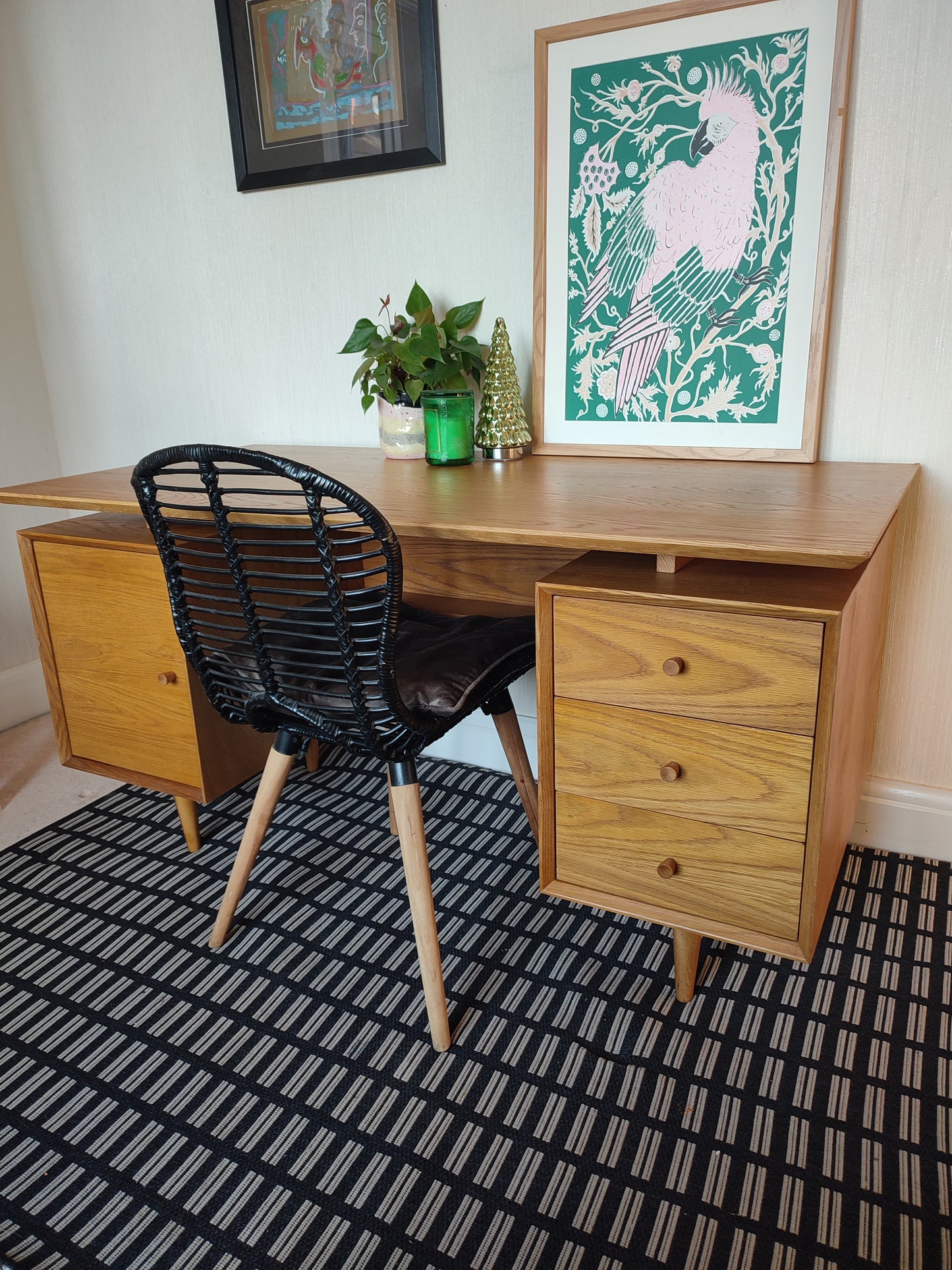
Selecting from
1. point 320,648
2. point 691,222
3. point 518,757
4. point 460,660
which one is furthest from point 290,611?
point 691,222

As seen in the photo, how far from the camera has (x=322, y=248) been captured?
5.93 ft

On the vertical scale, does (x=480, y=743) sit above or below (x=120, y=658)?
below

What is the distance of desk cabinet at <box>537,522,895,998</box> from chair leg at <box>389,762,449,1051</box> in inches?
6.6

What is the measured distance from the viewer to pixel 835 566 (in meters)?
0.87

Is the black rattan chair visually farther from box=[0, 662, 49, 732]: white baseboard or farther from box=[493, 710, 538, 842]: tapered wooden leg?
box=[0, 662, 49, 732]: white baseboard

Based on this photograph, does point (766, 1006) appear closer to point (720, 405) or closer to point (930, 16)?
point (720, 405)

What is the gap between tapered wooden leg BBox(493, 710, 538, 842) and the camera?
1499 millimetres

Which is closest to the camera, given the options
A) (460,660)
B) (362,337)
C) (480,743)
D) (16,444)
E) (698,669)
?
(698,669)

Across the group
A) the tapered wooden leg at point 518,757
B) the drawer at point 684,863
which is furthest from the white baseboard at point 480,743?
the drawer at point 684,863

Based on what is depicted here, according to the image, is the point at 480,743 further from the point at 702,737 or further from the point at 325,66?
the point at 325,66

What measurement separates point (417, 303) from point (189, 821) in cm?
106

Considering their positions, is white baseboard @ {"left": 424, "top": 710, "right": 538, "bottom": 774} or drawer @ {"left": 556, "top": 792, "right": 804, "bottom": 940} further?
white baseboard @ {"left": 424, "top": 710, "right": 538, "bottom": 774}

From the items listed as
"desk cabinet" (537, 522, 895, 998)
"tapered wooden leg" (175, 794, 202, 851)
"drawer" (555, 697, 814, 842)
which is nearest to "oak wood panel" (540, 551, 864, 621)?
"desk cabinet" (537, 522, 895, 998)

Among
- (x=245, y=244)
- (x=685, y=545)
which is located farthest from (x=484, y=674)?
(x=245, y=244)
